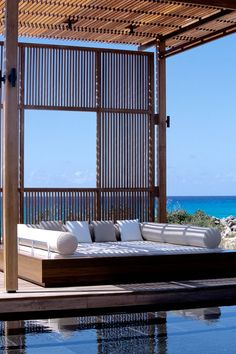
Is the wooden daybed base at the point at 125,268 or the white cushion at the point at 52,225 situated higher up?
the white cushion at the point at 52,225

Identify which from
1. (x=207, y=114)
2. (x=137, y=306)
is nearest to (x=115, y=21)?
(x=137, y=306)

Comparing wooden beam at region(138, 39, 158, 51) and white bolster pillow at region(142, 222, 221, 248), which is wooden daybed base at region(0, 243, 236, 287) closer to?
white bolster pillow at region(142, 222, 221, 248)

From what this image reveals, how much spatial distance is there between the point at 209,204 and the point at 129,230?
48.6 meters

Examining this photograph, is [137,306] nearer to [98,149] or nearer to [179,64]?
[98,149]

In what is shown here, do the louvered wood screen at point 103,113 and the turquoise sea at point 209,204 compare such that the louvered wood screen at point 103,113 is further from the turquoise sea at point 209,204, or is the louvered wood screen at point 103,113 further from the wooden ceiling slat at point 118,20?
the turquoise sea at point 209,204

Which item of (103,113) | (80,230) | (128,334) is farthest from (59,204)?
(128,334)

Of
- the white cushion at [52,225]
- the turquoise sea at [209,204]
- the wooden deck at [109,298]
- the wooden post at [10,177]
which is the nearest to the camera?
the wooden deck at [109,298]

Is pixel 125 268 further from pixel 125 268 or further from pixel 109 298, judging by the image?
pixel 109 298

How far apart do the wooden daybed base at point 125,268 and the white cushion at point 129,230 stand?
7.65 feet

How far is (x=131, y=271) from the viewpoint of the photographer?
8867mm

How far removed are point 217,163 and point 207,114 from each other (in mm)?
3473

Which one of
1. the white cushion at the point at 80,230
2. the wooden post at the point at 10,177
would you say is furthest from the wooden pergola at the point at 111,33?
the white cushion at the point at 80,230

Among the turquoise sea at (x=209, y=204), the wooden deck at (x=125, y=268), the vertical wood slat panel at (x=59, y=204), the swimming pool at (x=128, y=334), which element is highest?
the vertical wood slat panel at (x=59, y=204)

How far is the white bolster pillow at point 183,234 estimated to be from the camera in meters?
9.73
